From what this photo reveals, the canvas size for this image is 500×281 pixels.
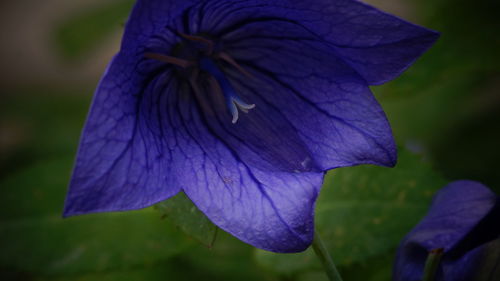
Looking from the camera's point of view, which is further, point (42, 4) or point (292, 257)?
point (42, 4)

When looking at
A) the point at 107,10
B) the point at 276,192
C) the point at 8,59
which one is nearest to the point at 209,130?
the point at 276,192

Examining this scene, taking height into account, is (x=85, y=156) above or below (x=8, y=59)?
above

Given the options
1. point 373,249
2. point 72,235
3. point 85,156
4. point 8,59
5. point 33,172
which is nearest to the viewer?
point 85,156

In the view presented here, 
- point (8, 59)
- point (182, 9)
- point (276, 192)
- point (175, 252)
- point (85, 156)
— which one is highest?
point (182, 9)

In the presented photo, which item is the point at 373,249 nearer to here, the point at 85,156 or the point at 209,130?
the point at 209,130

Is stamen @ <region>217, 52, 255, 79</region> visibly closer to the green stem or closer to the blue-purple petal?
the blue-purple petal

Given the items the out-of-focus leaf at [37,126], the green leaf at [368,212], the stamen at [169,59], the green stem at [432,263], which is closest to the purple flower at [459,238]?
the green stem at [432,263]
